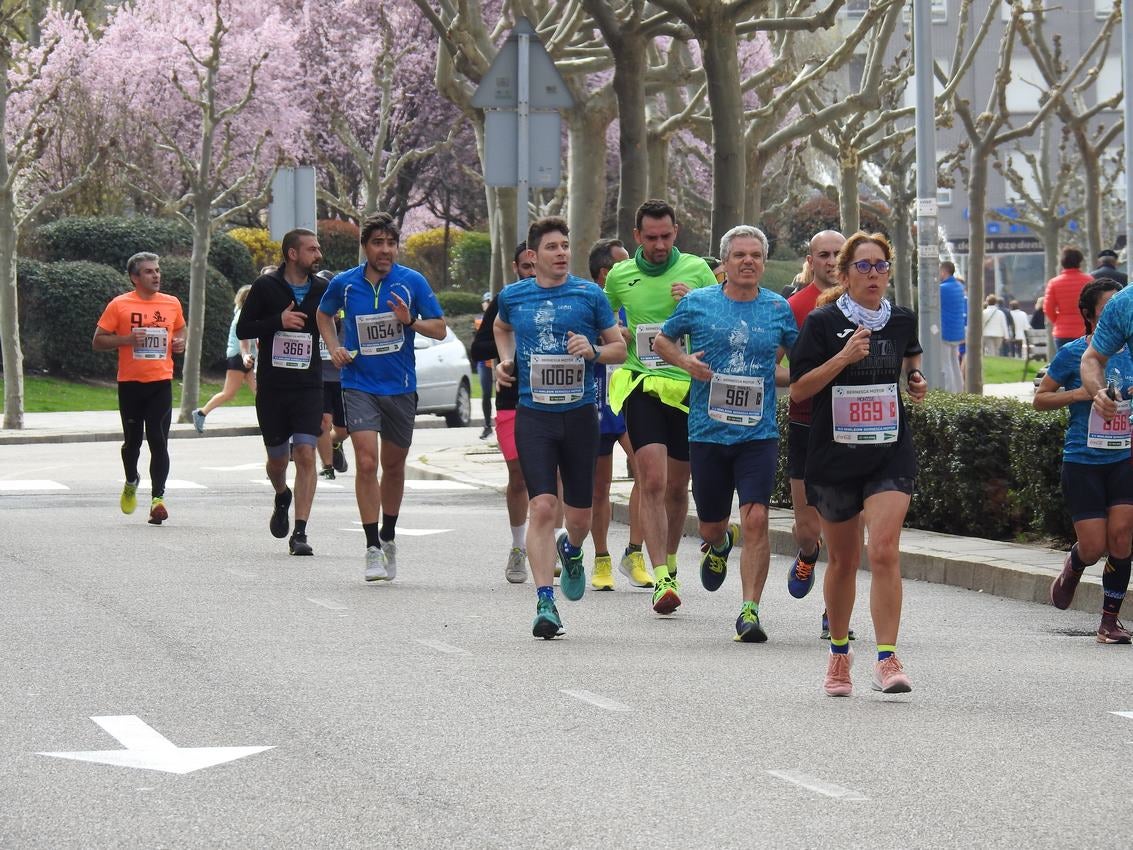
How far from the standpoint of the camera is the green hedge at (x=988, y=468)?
1196cm

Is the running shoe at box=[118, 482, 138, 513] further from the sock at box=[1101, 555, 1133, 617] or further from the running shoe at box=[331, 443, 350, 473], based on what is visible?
the sock at box=[1101, 555, 1133, 617]

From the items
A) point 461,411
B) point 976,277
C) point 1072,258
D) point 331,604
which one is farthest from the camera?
point 461,411

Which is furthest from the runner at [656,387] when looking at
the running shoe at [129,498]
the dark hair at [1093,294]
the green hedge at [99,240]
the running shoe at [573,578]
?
the green hedge at [99,240]

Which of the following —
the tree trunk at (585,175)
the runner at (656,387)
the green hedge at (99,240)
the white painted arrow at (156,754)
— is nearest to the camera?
the white painted arrow at (156,754)

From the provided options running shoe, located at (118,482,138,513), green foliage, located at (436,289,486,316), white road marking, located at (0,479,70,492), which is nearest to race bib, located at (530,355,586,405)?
running shoe, located at (118,482,138,513)

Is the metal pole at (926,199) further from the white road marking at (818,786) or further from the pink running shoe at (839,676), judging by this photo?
the white road marking at (818,786)

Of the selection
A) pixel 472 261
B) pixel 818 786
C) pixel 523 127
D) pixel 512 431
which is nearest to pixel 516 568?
pixel 512 431

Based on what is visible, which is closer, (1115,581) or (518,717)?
(518,717)

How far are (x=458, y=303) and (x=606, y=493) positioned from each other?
36737mm

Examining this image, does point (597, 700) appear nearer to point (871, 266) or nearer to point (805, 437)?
point (871, 266)

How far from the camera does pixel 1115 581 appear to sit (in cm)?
970

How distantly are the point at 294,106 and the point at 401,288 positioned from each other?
4404 centimetres

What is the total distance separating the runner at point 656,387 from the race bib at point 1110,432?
6.41ft

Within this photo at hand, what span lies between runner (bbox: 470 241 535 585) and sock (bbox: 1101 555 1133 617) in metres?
3.05
